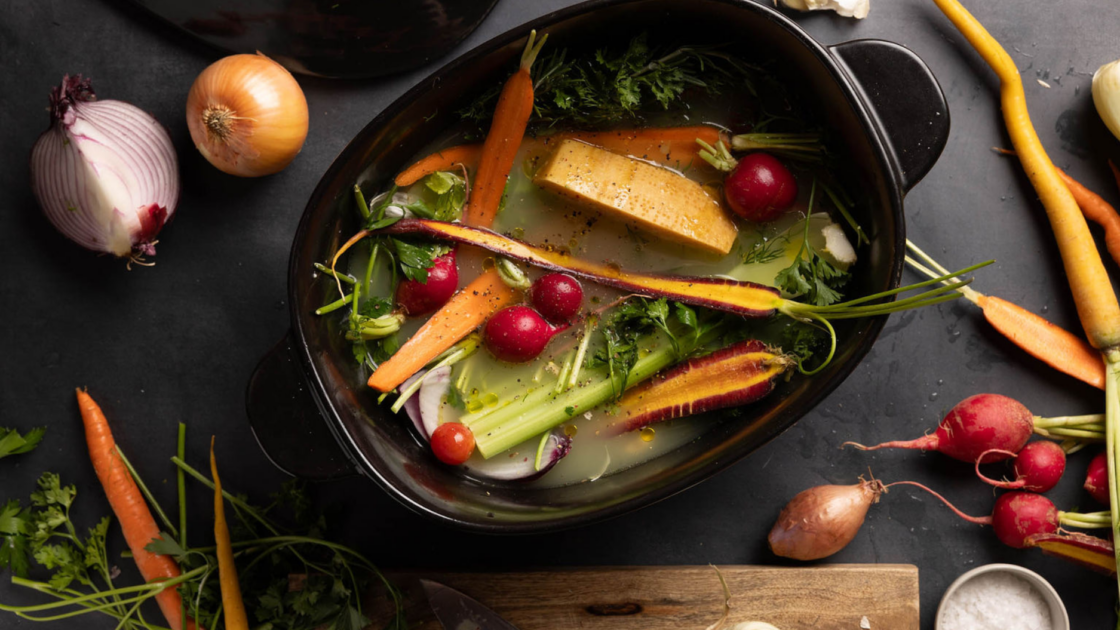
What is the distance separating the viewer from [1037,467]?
1809mm

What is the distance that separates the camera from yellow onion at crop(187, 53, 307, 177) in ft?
5.48

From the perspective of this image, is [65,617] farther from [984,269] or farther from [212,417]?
[984,269]

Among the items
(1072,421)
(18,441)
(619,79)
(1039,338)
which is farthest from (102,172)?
(1072,421)

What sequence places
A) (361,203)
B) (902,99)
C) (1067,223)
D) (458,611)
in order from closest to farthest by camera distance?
(902,99) → (361,203) → (458,611) → (1067,223)

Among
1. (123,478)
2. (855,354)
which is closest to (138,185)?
(123,478)

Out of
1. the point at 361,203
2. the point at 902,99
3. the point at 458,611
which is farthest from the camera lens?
the point at 458,611

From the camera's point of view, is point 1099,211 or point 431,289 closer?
point 431,289

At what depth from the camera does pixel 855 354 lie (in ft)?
4.86

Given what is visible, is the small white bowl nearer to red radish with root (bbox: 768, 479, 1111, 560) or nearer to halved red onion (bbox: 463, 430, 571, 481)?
red radish with root (bbox: 768, 479, 1111, 560)

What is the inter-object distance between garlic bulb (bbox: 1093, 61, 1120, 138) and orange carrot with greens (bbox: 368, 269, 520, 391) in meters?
1.50

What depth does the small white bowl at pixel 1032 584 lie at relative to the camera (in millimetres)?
1763

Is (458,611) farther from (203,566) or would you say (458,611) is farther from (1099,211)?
(1099,211)

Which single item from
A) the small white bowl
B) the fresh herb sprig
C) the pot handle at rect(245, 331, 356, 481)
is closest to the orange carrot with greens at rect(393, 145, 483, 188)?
the pot handle at rect(245, 331, 356, 481)

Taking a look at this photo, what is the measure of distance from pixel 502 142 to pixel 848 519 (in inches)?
46.6
